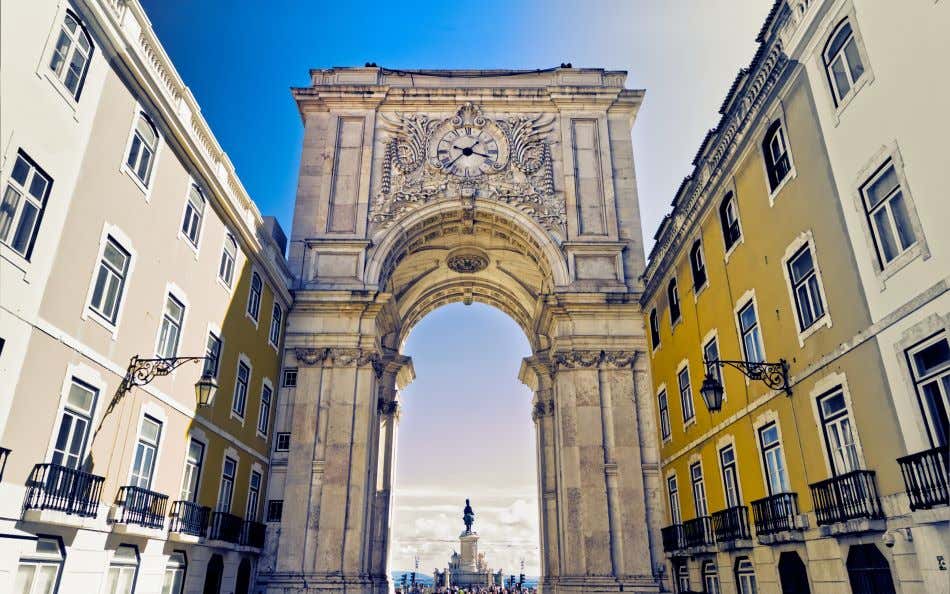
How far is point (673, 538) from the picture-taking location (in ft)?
71.7

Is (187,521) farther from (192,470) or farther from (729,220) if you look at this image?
(729,220)

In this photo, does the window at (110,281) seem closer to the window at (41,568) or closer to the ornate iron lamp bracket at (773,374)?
the window at (41,568)

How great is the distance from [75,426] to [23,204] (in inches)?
171

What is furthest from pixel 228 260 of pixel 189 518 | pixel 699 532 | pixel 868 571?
pixel 868 571

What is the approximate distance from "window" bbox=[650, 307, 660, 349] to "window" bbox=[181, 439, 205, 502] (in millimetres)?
16285

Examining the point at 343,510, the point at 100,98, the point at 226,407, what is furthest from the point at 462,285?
the point at 100,98

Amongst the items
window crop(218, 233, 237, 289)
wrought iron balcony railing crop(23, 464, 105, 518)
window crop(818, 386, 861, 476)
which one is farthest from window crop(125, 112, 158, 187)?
window crop(818, 386, 861, 476)

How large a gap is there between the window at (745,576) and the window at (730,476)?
1.39m

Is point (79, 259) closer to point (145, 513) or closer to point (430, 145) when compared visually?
point (145, 513)

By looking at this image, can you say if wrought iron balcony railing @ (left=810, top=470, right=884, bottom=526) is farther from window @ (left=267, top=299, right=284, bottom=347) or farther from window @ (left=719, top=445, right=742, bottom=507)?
window @ (left=267, top=299, right=284, bottom=347)

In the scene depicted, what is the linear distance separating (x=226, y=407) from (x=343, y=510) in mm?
6996

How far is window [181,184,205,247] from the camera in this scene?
1755 centimetres

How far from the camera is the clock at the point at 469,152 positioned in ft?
101

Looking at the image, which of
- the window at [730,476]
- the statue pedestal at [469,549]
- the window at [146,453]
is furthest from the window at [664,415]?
the statue pedestal at [469,549]
